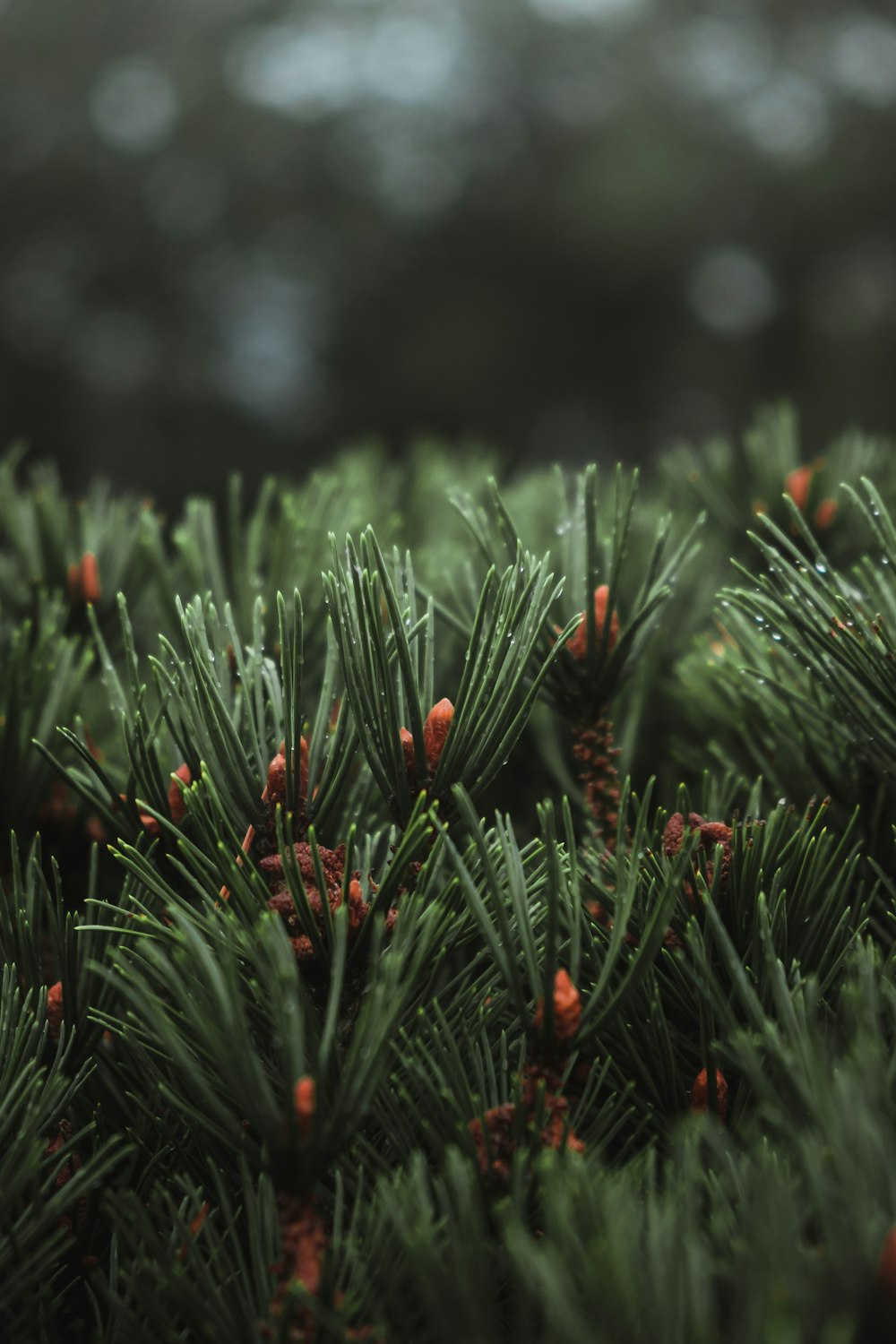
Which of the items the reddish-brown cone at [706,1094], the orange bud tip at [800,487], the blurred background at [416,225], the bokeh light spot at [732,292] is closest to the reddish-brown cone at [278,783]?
the reddish-brown cone at [706,1094]

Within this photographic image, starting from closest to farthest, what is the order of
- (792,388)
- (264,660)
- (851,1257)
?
(851,1257) < (264,660) < (792,388)

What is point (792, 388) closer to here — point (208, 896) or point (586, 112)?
point (586, 112)

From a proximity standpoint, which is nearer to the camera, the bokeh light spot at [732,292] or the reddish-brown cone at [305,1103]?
the reddish-brown cone at [305,1103]

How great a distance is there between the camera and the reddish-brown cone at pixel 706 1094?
22 cm

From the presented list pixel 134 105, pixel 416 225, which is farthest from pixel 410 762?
pixel 134 105

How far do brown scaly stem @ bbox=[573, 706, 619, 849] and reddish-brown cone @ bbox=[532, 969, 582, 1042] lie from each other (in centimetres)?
10

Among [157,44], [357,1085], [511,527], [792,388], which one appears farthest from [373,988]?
[157,44]

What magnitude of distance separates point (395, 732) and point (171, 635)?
0.50 ft

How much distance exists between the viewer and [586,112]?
143 inches

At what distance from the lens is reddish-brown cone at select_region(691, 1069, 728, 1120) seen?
8.5 inches

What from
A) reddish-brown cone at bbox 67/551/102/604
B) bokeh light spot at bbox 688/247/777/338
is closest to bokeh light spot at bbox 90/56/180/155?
bokeh light spot at bbox 688/247/777/338

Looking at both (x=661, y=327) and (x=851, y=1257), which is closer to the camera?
(x=851, y=1257)

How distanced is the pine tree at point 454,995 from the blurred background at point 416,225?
10.8ft

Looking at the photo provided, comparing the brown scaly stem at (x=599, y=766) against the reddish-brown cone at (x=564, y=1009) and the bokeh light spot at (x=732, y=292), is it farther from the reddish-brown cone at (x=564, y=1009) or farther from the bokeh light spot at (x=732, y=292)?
the bokeh light spot at (x=732, y=292)
